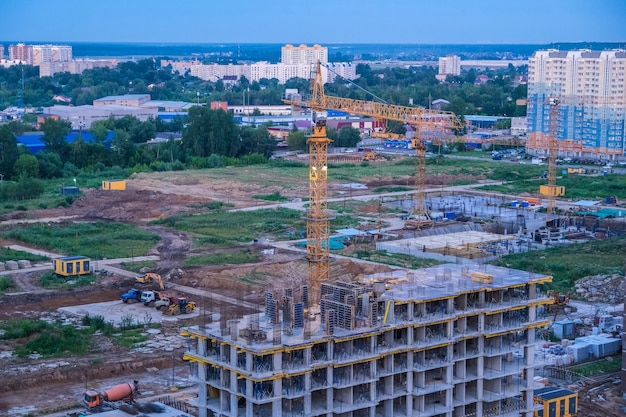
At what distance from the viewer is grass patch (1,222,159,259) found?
2977 cm

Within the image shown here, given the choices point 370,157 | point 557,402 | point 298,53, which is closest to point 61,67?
point 298,53

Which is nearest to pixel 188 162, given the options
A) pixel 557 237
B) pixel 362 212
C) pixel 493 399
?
pixel 362 212

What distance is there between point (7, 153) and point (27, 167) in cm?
139

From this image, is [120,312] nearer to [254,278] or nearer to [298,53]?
[254,278]

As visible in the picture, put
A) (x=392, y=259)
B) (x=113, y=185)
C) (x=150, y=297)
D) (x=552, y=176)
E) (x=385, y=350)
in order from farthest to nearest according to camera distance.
→ (x=113, y=185) → (x=552, y=176) → (x=392, y=259) → (x=150, y=297) → (x=385, y=350)

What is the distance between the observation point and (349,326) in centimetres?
1206

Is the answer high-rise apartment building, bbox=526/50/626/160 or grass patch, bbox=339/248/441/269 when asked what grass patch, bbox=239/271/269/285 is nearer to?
grass patch, bbox=339/248/441/269

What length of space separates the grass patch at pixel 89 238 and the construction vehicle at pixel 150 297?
5.93 m

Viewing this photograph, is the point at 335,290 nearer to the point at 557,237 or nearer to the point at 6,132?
the point at 557,237

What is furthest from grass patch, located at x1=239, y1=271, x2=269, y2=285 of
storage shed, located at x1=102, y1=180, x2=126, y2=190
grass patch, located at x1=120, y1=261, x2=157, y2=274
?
storage shed, located at x1=102, y1=180, x2=126, y2=190

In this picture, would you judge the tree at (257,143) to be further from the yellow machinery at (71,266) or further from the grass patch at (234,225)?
the yellow machinery at (71,266)

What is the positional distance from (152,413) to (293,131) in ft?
156

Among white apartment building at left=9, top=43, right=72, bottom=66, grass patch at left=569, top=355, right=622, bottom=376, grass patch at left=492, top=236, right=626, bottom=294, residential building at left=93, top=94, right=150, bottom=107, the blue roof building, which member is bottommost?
grass patch at left=569, top=355, right=622, bottom=376

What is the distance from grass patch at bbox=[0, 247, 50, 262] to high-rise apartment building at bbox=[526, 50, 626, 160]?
30983mm
